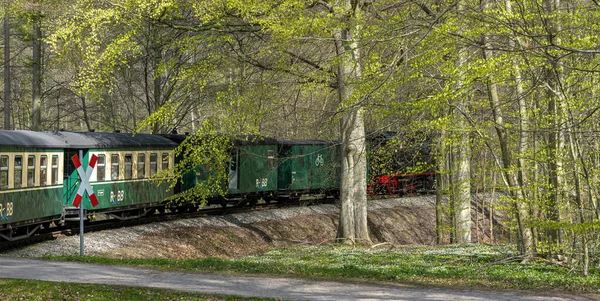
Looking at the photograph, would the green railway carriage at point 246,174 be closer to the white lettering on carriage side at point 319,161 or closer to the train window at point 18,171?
the white lettering on carriage side at point 319,161

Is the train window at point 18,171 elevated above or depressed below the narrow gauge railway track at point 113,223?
above

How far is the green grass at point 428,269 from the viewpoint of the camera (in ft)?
46.3

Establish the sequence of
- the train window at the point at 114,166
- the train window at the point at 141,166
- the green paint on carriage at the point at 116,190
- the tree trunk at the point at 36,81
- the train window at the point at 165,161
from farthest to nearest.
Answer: the tree trunk at the point at 36,81, the train window at the point at 165,161, the train window at the point at 141,166, the train window at the point at 114,166, the green paint on carriage at the point at 116,190

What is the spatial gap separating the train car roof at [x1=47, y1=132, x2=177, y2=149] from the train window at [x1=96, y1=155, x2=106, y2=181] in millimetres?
377

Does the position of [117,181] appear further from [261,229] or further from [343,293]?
[343,293]

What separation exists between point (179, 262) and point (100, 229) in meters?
8.86

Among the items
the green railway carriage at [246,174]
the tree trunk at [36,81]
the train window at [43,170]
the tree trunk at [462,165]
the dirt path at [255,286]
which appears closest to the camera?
the dirt path at [255,286]

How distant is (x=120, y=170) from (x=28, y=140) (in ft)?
15.4

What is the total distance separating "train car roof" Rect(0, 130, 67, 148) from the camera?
63.7 ft

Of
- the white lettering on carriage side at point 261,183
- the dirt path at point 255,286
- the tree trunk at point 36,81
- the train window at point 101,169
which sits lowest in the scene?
the dirt path at point 255,286

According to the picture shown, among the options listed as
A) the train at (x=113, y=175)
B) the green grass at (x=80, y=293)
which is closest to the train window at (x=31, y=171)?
the train at (x=113, y=175)

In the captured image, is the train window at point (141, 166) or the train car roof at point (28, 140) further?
the train window at point (141, 166)

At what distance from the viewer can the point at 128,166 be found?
83.3ft

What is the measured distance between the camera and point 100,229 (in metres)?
24.3
